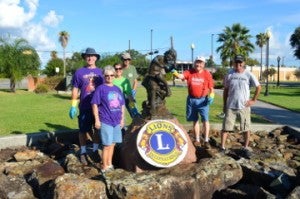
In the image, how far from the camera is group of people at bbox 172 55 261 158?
7586mm

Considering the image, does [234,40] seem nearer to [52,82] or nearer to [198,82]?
[52,82]

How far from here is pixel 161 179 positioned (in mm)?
5430

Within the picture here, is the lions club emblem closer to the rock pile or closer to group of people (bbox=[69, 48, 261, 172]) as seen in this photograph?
the rock pile

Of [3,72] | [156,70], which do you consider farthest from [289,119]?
[3,72]

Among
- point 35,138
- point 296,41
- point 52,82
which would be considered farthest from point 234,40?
point 35,138

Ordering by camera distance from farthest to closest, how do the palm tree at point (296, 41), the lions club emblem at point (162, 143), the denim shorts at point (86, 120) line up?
the palm tree at point (296, 41) < the denim shorts at point (86, 120) < the lions club emblem at point (162, 143)

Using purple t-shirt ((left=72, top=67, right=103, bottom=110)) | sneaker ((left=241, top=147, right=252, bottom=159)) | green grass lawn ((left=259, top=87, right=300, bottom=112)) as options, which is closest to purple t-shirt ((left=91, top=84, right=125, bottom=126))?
purple t-shirt ((left=72, top=67, right=103, bottom=110))

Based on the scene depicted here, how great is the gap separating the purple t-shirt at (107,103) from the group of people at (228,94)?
155 centimetres

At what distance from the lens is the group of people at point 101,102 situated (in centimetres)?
616

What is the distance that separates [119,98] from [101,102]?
0.26 m

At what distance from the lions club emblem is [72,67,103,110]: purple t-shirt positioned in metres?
1.08

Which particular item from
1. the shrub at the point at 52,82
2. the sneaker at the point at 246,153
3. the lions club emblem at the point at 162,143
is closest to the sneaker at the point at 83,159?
the lions club emblem at the point at 162,143

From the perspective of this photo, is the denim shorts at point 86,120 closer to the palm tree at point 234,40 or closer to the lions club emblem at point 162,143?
the lions club emblem at point 162,143

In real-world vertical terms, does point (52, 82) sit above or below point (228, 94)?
below
